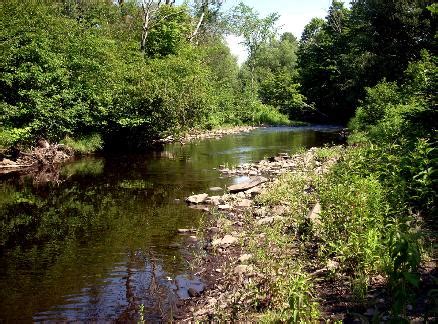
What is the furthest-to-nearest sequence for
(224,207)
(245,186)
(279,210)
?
(245,186)
(224,207)
(279,210)

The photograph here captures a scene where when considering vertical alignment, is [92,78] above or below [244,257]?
above

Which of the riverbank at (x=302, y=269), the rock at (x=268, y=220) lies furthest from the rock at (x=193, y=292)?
the rock at (x=268, y=220)

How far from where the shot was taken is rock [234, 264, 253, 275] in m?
8.12

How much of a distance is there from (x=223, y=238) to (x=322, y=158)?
12363mm

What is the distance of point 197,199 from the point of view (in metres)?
15.7

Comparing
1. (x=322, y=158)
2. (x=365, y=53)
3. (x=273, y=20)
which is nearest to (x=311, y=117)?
(x=273, y=20)

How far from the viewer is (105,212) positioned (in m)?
14.8

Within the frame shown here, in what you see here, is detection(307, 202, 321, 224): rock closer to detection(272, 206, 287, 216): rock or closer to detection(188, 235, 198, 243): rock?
detection(272, 206, 287, 216): rock

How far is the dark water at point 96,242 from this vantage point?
8.11 meters

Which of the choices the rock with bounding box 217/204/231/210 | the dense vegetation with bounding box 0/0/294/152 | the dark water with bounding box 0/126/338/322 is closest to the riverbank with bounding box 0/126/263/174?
the dense vegetation with bounding box 0/0/294/152

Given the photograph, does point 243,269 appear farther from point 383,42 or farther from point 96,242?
point 383,42

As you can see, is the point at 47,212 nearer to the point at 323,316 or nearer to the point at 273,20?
the point at 323,316

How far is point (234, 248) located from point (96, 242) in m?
3.96

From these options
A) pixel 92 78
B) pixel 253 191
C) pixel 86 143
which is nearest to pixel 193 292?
pixel 253 191
